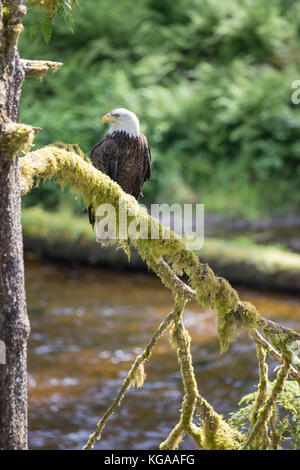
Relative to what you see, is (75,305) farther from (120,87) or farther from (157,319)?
(120,87)

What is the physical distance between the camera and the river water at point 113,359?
5.45 metres

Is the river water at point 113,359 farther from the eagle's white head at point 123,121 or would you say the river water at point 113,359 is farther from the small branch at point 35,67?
the small branch at point 35,67

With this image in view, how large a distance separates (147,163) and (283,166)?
25.0 feet

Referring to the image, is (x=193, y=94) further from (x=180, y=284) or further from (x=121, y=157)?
(x=180, y=284)

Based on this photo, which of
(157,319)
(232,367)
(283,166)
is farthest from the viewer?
(283,166)

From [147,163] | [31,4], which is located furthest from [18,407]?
[147,163]

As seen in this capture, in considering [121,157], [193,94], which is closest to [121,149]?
[121,157]

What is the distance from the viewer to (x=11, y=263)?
2.20 meters

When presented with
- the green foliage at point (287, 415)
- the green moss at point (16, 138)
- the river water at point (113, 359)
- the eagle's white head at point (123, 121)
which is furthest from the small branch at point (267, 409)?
the river water at point (113, 359)

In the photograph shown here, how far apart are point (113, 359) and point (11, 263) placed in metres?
4.70

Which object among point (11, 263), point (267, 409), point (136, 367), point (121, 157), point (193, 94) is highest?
point (193, 94)

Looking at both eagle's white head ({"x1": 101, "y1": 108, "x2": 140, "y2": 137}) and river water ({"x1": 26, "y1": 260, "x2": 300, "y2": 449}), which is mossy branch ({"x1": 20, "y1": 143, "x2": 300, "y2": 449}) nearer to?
eagle's white head ({"x1": 101, "y1": 108, "x2": 140, "y2": 137})

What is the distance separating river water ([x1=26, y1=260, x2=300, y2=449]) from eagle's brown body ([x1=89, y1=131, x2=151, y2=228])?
7.94 feet
